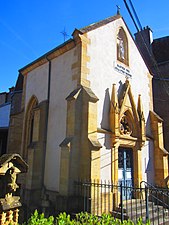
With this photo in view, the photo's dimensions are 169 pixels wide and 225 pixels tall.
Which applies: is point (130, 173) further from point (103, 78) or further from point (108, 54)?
point (108, 54)

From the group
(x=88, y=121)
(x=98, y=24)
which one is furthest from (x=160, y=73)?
(x=88, y=121)

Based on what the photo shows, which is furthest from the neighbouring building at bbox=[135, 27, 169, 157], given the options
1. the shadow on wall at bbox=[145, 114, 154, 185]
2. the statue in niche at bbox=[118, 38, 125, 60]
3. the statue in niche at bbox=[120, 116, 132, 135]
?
the statue in niche at bbox=[120, 116, 132, 135]

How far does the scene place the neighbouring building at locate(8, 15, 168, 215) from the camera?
348 inches

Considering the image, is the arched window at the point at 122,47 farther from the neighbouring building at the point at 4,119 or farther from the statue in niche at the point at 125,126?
the neighbouring building at the point at 4,119

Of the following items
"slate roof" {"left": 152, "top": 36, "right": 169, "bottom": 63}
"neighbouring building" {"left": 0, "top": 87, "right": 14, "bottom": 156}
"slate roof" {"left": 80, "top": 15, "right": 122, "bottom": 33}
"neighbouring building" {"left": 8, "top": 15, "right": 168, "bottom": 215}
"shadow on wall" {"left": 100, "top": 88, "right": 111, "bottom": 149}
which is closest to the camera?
"neighbouring building" {"left": 8, "top": 15, "right": 168, "bottom": 215}

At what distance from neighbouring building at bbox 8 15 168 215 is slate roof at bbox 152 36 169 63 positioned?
6.29 meters

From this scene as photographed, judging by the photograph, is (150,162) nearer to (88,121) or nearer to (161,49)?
(88,121)

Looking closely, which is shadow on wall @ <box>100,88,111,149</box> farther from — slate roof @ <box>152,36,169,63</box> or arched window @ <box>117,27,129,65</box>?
slate roof @ <box>152,36,169,63</box>

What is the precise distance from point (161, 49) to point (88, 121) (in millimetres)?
13960

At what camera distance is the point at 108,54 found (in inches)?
446

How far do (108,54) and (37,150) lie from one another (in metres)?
6.21

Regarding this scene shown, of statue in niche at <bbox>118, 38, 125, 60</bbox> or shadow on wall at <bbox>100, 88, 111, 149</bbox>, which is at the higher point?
statue in niche at <bbox>118, 38, 125, 60</bbox>

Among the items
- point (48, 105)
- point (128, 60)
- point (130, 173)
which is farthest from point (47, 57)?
point (130, 173)

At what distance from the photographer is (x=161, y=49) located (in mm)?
19375
